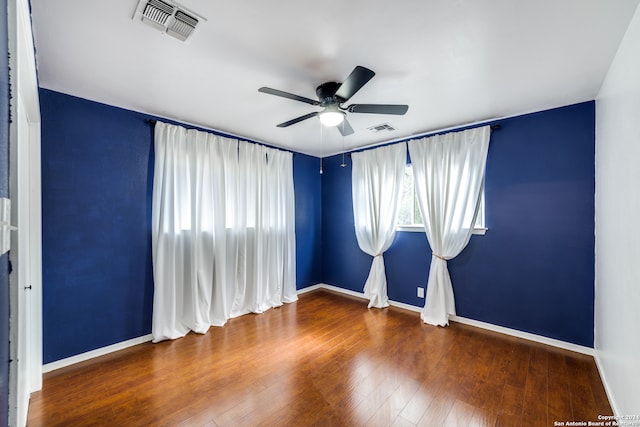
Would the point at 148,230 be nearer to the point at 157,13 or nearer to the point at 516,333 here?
the point at 157,13

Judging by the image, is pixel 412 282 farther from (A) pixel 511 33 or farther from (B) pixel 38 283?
(B) pixel 38 283

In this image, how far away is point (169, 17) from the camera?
1.53m

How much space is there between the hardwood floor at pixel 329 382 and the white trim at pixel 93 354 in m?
0.07

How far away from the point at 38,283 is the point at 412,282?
3.92m

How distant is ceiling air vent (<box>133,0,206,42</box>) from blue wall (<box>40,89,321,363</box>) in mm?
1542

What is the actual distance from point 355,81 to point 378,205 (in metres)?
2.37

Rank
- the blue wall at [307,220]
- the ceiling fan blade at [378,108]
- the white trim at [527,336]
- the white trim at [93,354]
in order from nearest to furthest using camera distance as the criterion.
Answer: the ceiling fan blade at [378,108] < the white trim at [93,354] < the white trim at [527,336] < the blue wall at [307,220]

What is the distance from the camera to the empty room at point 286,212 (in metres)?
1.57

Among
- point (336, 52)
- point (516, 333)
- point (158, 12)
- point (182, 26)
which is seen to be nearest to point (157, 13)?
point (158, 12)

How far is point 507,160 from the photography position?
301cm

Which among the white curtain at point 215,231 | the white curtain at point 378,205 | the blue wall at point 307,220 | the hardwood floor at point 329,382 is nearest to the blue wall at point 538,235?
the hardwood floor at point 329,382

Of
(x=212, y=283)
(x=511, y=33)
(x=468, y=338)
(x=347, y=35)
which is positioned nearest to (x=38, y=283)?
(x=212, y=283)

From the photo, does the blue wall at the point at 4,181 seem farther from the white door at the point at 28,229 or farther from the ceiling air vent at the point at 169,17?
the ceiling air vent at the point at 169,17

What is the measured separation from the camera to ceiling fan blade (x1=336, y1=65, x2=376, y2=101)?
1.70 metres
